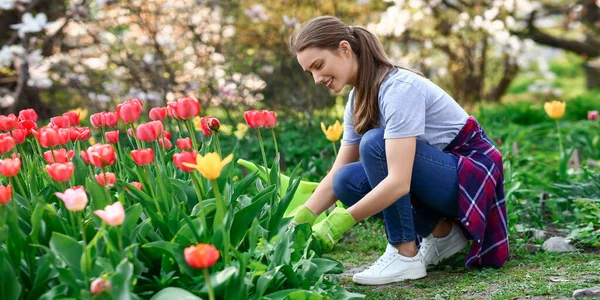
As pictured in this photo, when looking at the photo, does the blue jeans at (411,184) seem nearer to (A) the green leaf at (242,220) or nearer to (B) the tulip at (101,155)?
(A) the green leaf at (242,220)

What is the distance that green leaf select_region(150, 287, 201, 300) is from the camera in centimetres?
154

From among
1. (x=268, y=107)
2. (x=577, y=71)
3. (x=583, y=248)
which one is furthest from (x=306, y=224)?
(x=577, y=71)

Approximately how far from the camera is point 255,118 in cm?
210

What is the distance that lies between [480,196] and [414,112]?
36 centimetres

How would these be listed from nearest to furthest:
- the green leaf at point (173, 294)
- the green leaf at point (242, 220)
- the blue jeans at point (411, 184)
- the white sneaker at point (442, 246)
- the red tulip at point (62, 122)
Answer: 1. the green leaf at point (173, 294)
2. the green leaf at point (242, 220)
3. the red tulip at point (62, 122)
4. the blue jeans at point (411, 184)
5. the white sneaker at point (442, 246)

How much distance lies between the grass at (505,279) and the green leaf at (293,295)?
20.5 inches

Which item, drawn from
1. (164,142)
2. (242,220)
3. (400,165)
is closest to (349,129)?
(400,165)

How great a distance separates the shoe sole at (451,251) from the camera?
259 cm

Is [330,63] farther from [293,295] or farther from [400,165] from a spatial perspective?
[293,295]

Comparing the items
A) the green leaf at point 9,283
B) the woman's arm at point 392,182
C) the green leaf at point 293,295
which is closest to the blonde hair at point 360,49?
the woman's arm at point 392,182

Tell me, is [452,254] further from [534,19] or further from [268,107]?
[534,19]

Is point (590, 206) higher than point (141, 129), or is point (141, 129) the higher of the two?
point (141, 129)

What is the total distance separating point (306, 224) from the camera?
2.06 meters

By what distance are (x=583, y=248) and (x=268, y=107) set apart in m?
2.81
